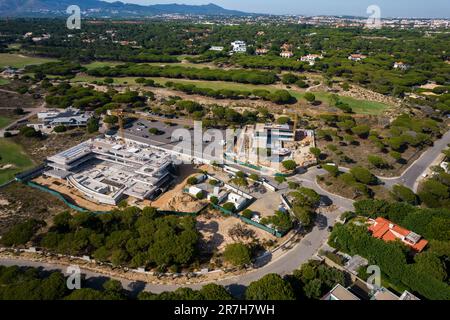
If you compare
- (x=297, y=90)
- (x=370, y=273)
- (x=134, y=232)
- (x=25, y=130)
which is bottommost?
(x=370, y=273)

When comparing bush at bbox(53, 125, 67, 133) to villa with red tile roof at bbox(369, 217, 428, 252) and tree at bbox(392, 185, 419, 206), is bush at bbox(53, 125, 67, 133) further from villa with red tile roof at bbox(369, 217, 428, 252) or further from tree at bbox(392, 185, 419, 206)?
tree at bbox(392, 185, 419, 206)

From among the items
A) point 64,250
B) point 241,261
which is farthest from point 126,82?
point 241,261

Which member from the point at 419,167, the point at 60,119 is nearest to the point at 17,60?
the point at 60,119

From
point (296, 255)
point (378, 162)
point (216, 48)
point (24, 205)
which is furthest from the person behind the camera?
point (216, 48)

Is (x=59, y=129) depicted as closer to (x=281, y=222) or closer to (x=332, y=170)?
(x=281, y=222)

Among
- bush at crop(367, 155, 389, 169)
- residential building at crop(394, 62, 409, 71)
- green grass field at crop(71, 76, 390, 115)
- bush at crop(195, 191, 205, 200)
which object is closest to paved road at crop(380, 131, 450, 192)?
bush at crop(367, 155, 389, 169)

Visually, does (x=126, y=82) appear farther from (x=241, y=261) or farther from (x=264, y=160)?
(x=241, y=261)
